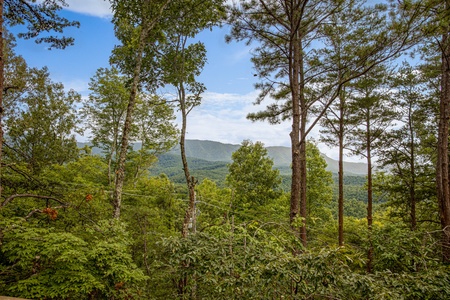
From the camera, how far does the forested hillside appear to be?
2703mm

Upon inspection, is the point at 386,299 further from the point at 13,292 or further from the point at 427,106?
the point at 427,106

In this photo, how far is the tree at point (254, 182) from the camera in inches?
579

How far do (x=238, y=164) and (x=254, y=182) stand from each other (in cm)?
170

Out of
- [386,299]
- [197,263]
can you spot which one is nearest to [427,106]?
[386,299]

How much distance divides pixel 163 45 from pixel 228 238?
740cm

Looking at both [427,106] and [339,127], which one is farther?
[339,127]

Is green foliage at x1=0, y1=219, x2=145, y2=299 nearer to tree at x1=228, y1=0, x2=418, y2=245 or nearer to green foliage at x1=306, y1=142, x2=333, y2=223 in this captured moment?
tree at x1=228, y1=0, x2=418, y2=245

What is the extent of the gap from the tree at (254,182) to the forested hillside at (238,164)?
0.29 ft

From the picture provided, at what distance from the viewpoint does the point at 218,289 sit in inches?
92.0

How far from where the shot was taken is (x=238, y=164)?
52.9 feet

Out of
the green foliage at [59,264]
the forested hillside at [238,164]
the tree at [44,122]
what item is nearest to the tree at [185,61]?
the forested hillside at [238,164]

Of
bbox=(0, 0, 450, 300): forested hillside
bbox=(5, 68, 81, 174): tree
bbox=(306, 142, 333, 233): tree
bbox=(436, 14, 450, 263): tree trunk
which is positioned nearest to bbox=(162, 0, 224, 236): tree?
bbox=(0, 0, 450, 300): forested hillside

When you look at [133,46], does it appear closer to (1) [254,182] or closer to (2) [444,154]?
(2) [444,154]

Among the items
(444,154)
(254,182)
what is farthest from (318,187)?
(444,154)
